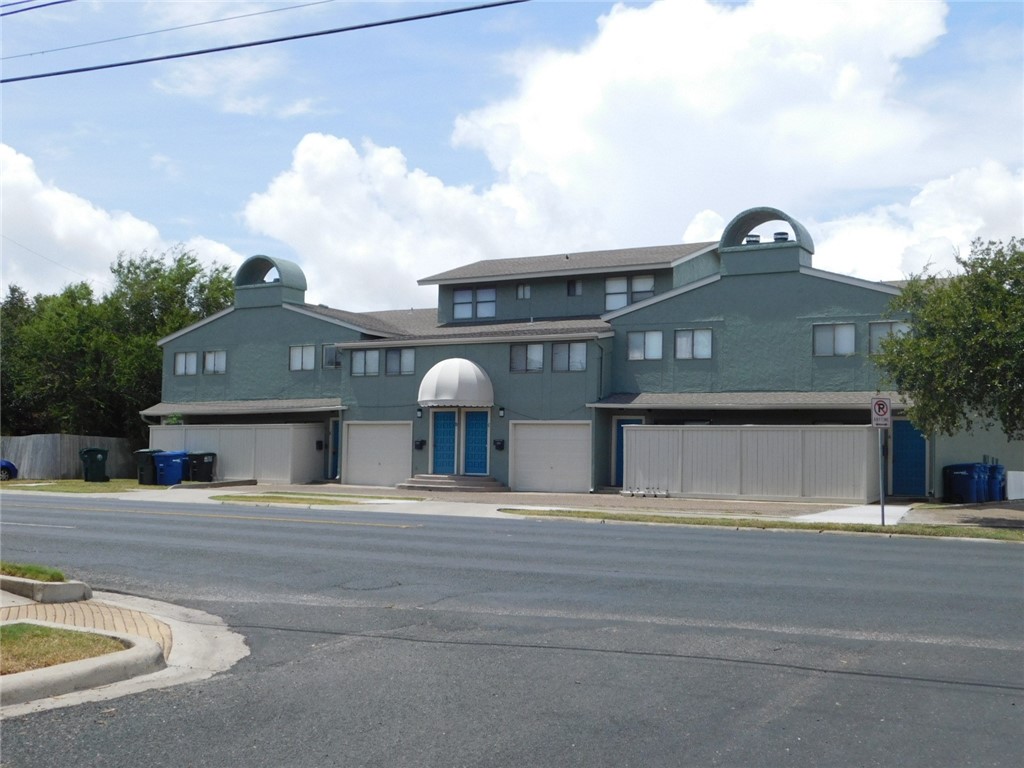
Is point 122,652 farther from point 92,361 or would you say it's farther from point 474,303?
point 92,361

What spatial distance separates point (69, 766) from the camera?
592cm

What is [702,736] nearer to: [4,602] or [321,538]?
[4,602]

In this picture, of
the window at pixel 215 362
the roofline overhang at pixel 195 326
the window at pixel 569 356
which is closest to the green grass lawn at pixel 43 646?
the window at pixel 569 356

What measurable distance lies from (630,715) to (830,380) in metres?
27.1

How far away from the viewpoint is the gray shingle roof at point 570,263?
38.6 meters

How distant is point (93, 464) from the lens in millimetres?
39781

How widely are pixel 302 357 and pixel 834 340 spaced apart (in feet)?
65.8

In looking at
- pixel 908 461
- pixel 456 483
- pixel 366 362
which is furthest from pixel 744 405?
pixel 366 362

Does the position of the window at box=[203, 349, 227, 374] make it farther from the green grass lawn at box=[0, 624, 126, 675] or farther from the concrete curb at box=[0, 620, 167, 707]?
the concrete curb at box=[0, 620, 167, 707]

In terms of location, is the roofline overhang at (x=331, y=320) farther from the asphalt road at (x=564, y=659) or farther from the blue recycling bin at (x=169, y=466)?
the asphalt road at (x=564, y=659)

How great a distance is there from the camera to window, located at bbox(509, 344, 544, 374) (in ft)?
116

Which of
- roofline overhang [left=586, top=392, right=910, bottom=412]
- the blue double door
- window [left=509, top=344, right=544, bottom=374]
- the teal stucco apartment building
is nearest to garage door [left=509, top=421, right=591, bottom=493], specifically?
the teal stucco apartment building

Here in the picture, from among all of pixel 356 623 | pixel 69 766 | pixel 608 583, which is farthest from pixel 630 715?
pixel 608 583

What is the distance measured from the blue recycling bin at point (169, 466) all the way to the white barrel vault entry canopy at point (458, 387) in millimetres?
9349
